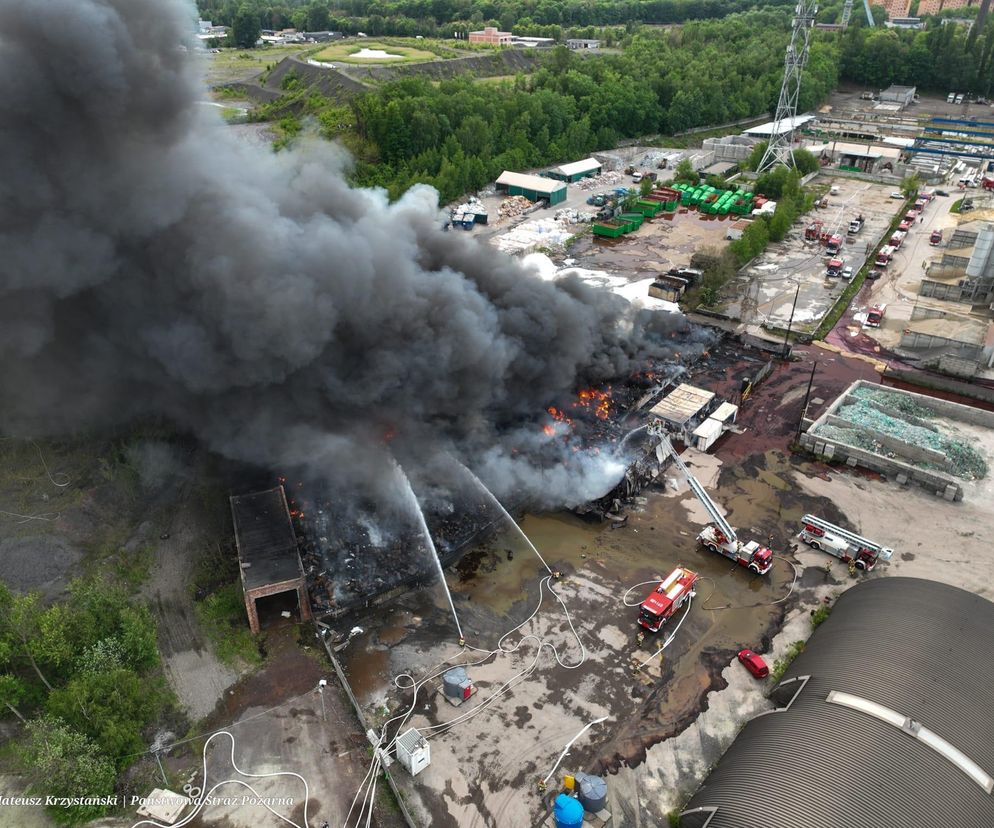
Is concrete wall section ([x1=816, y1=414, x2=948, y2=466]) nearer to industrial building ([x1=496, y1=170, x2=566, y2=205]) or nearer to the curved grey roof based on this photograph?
the curved grey roof

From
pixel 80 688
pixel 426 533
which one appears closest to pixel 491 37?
pixel 426 533

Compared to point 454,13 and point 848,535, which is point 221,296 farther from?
point 454,13

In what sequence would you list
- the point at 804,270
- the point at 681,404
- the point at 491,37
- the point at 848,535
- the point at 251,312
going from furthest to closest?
the point at 491,37, the point at 804,270, the point at 681,404, the point at 848,535, the point at 251,312

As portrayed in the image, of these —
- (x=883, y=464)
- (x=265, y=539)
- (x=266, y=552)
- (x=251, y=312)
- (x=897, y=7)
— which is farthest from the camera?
(x=897, y=7)

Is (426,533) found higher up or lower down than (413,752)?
lower down

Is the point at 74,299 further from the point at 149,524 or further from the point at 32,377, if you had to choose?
the point at 149,524

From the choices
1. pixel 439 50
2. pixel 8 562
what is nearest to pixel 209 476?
pixel 8 562
